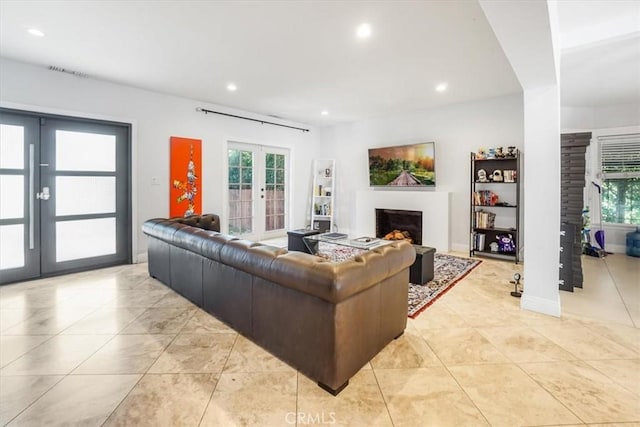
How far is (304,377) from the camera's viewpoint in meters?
1.83

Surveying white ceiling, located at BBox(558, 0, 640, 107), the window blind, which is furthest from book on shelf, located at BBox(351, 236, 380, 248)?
the window blind

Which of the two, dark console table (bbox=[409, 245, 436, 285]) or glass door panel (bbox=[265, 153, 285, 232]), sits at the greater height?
glass door panel (bbox=[265, 153, 285, 232])

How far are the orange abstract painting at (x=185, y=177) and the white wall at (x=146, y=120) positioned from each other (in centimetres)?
9

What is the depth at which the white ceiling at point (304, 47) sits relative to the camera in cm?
251

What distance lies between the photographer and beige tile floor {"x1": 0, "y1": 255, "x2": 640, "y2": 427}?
1.54m

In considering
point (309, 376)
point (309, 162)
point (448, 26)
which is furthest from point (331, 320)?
point (309, 162)

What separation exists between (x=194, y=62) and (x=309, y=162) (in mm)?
3786

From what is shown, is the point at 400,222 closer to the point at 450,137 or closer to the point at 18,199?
the point at 450,137

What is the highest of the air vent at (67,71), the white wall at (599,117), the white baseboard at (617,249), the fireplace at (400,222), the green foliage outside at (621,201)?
the air vent at (67,71)

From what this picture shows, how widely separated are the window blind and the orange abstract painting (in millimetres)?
7013

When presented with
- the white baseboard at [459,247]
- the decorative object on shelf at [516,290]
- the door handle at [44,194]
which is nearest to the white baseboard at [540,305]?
the decorative object on shelf at [516,290]

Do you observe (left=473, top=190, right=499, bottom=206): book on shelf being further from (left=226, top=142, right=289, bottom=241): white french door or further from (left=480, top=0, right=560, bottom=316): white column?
(left=226, top=142, right=289, bottom=241): white french door

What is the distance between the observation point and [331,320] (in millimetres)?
1607

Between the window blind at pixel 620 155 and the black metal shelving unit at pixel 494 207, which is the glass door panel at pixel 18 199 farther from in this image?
the window blind at pixel 620 155
